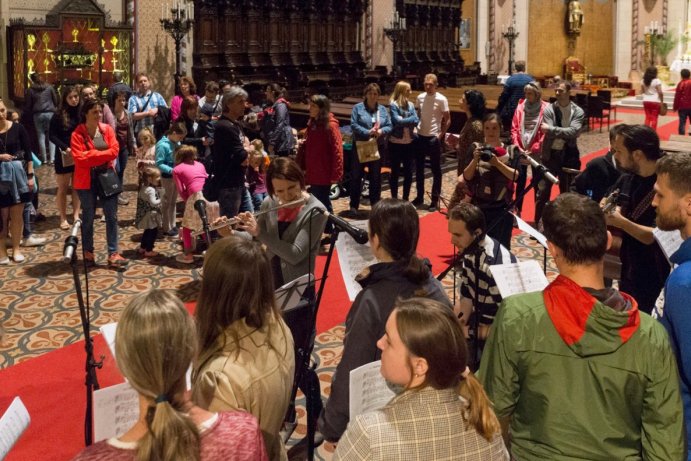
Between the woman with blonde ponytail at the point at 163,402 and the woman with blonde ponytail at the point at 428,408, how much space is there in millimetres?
301

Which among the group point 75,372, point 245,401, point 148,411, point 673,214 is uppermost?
point 673,214

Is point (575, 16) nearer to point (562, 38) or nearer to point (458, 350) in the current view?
point (562, 38)

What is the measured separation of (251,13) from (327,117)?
31.0ft

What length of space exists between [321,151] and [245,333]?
5079 millimetres

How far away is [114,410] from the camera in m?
2.19

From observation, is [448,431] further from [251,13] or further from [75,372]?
[251,13]

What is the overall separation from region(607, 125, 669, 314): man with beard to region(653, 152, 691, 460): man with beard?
1.01 m

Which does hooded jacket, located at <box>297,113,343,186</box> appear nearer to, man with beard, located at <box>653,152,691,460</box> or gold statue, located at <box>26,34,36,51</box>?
man with beard, located at <box>653,152,691,460</box>

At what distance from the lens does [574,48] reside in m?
26.5

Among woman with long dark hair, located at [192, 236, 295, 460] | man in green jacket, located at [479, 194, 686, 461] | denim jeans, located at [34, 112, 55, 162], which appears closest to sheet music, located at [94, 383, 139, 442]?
woman with long dark hair, located at [192, 236, 295, 460]

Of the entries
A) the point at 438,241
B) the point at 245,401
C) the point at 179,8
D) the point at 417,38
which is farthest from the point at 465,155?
the point at 417,38

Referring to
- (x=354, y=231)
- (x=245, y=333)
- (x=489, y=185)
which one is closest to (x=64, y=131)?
(x=489, y=185)

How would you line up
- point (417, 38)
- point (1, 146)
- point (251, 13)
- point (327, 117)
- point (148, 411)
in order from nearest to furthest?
point (148, 411) < point (1, 146) < point (327, 117) < point (251, 13) < point (417, 38)

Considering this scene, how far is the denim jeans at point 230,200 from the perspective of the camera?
627cm
